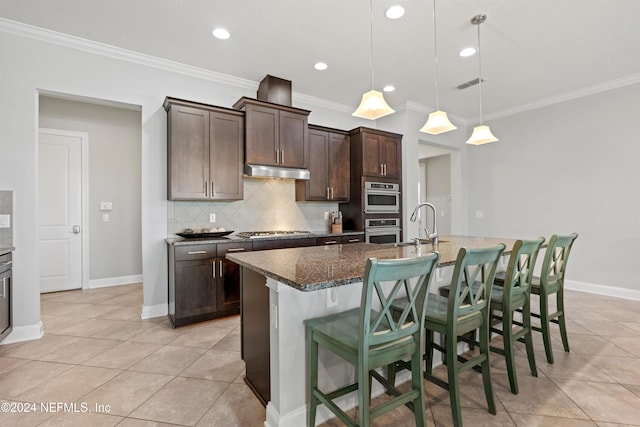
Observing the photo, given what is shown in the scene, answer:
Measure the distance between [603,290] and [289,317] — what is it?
16.5 ft

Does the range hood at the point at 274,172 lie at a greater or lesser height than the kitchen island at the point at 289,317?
greater

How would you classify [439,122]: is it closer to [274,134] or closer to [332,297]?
[332,297]

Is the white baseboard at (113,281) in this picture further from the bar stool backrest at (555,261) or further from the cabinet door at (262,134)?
the bar stool backrest at (555,261)

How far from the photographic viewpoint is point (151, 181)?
3.48m

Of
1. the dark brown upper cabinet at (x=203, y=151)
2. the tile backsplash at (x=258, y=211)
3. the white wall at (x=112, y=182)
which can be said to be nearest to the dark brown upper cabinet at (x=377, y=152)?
the tile backsplash at (x=258, y=211)

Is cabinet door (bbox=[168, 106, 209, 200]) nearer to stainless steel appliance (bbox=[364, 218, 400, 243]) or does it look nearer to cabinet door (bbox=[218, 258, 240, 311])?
cabinet door (bbox=[218, 258, 240, 311])

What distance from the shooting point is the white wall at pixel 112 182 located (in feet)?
15.5

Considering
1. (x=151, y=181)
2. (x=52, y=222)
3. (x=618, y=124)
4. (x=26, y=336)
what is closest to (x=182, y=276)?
(x=151, y=181)

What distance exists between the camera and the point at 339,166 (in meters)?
4.70

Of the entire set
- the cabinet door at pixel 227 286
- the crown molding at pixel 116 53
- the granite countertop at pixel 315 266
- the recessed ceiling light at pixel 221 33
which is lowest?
the cabinet door at pixel 227 286

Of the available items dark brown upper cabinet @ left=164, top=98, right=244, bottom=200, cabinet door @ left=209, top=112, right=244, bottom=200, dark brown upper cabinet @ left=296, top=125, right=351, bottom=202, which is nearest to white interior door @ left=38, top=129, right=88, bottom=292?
dark brown upper cabinet @ left=164, top=98, right=244, bottom=200

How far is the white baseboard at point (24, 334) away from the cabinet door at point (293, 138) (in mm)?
3021

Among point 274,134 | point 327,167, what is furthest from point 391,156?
point 274,134

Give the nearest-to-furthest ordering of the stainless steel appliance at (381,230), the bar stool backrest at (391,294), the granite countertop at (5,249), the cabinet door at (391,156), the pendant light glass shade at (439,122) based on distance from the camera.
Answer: the bar stool backrest at (391,294) < the granite countertop at (5,249) < the pendant light glass shade at (439,122) < the stainless steel appliance at (381,230) < the cabinet door at (391,156)
